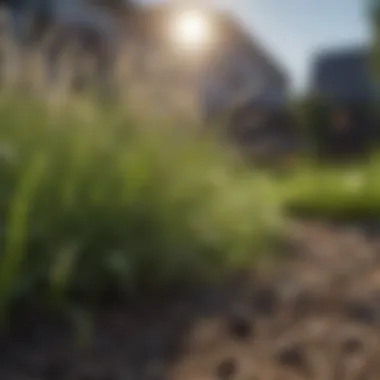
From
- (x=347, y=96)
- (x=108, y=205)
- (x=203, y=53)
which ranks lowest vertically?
(x=108, y=205)

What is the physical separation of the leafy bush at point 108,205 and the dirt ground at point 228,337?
107 millimetres

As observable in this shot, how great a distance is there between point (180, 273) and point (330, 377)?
84cm

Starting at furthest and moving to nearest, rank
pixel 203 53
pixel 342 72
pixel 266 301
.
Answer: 1. pixel 342 72
2. pixel 203 53
3. pixel 266 301

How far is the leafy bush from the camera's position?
2113 millimetres

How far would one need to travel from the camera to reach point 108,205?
91.6 inches

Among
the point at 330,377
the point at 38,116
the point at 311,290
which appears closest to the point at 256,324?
the point at 311,290

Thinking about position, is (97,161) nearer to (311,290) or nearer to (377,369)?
(311,290)

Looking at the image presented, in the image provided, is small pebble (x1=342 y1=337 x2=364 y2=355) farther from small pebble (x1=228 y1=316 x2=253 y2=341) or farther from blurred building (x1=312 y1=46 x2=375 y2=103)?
blurred building (x1=312 y1=46 x2=375 y2=103)

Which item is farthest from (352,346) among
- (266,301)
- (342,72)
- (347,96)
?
(342,72)

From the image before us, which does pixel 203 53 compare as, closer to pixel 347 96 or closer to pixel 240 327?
pixel 240 327

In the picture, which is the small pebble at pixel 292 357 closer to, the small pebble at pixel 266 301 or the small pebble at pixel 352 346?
the small pebble at pixel 352 346

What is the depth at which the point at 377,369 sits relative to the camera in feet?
5.49

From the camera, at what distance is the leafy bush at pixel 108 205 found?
2113 millimetres

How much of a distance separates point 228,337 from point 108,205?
0.54m
